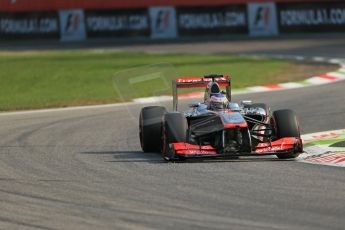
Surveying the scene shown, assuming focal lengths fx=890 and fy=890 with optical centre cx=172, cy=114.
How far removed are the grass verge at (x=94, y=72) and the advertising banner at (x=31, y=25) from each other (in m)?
5.55

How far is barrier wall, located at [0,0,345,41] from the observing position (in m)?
41.5

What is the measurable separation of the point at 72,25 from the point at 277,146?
1305 inches

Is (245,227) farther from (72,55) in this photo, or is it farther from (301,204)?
(72,55)

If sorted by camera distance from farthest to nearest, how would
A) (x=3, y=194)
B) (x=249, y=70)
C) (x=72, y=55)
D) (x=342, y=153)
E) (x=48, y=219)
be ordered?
(x=72, y=55), (x=249, y=70), (x=342, y=153), (x=3, y=194), (x=48, y=219)

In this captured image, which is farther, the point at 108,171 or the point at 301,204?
the point at 108,171

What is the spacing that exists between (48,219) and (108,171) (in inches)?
125

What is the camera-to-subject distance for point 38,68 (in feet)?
106

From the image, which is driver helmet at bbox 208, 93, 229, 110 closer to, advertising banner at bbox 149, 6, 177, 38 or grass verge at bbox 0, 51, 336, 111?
grass verge at bbox 0, 51, 336, 111

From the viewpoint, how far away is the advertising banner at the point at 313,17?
4088 cm

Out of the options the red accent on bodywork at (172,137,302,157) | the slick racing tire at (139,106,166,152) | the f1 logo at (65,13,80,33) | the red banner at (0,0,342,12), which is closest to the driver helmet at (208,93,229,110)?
the slick racing tire at (139,106,166,152)

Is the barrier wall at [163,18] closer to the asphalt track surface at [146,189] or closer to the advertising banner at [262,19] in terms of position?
the advertising banner at [262,19]

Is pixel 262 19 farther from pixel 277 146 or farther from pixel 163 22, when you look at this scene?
pixel 277 146

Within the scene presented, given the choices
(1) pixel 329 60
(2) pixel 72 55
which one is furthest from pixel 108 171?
(2) pixel 72 55

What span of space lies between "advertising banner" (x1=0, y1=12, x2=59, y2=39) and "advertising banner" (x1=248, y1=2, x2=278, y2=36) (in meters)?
9.73
